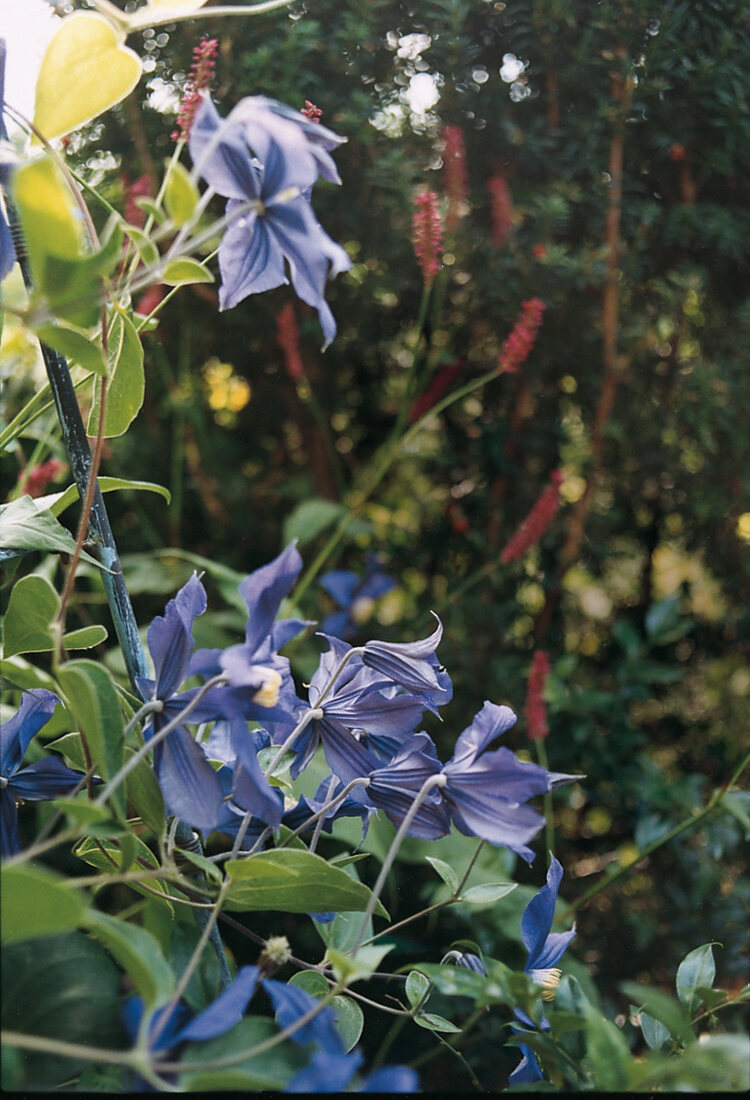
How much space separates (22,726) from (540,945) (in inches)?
9.6

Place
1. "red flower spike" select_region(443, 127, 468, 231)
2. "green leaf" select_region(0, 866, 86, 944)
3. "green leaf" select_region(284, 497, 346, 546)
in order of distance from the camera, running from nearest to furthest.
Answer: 1. "green leaf" select_region(0, 866, 86, 944)
2. "red flower spike" select_region(443, 127, 468, 231)
3. "green leaf" select_region(284, 497, 346, 546)

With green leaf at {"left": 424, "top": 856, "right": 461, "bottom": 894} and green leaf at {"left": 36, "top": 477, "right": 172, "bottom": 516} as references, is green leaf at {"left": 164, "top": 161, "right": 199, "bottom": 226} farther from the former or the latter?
green leaf at {"left": 424, "top": 856, "right": 461, "bottom": 894}

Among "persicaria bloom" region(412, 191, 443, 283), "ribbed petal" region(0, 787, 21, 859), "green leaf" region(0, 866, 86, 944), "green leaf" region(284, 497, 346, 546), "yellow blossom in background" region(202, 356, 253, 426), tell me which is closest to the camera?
"green leaf" region(0, 866, 86, 944)

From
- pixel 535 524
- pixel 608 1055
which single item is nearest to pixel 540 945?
pixel 608 1055

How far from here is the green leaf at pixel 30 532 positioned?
0.34 metres

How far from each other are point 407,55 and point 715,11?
0.29 metres

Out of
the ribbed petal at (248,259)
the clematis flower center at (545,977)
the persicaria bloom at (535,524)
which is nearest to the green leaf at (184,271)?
the ribbed petal at (248,259)

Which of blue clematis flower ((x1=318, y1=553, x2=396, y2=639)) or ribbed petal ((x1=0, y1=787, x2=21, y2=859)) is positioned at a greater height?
ribbed petal ((x1=0, y1=787, x2=21, y2=859))

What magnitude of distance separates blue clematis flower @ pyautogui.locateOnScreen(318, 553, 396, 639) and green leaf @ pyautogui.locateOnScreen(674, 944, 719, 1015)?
0.52 m

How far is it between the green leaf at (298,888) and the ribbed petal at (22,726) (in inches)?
4.3

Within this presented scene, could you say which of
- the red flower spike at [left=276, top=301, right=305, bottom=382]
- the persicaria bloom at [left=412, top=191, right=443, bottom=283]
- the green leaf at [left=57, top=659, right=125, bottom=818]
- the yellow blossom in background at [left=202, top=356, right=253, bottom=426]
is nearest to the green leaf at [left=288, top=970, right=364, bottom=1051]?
the green leaf at [left=57, top=659, right=125, bottom=818]

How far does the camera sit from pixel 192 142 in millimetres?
290

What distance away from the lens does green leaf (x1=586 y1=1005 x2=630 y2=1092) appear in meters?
0.26

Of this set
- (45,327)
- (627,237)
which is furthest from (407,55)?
(45,327)
